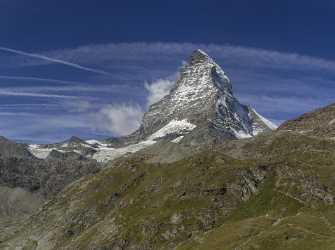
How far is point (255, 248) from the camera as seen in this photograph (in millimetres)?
199125

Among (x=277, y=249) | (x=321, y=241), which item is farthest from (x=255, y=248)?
(x=321, y=241)

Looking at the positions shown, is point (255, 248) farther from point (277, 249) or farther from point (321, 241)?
point (321, 241)

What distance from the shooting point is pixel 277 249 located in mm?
194125

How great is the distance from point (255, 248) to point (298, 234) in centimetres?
1582

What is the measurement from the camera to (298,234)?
199375 mm

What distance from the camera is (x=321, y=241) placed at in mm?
188875

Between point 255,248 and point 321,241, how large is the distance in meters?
23.2

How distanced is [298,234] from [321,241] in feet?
38.5
